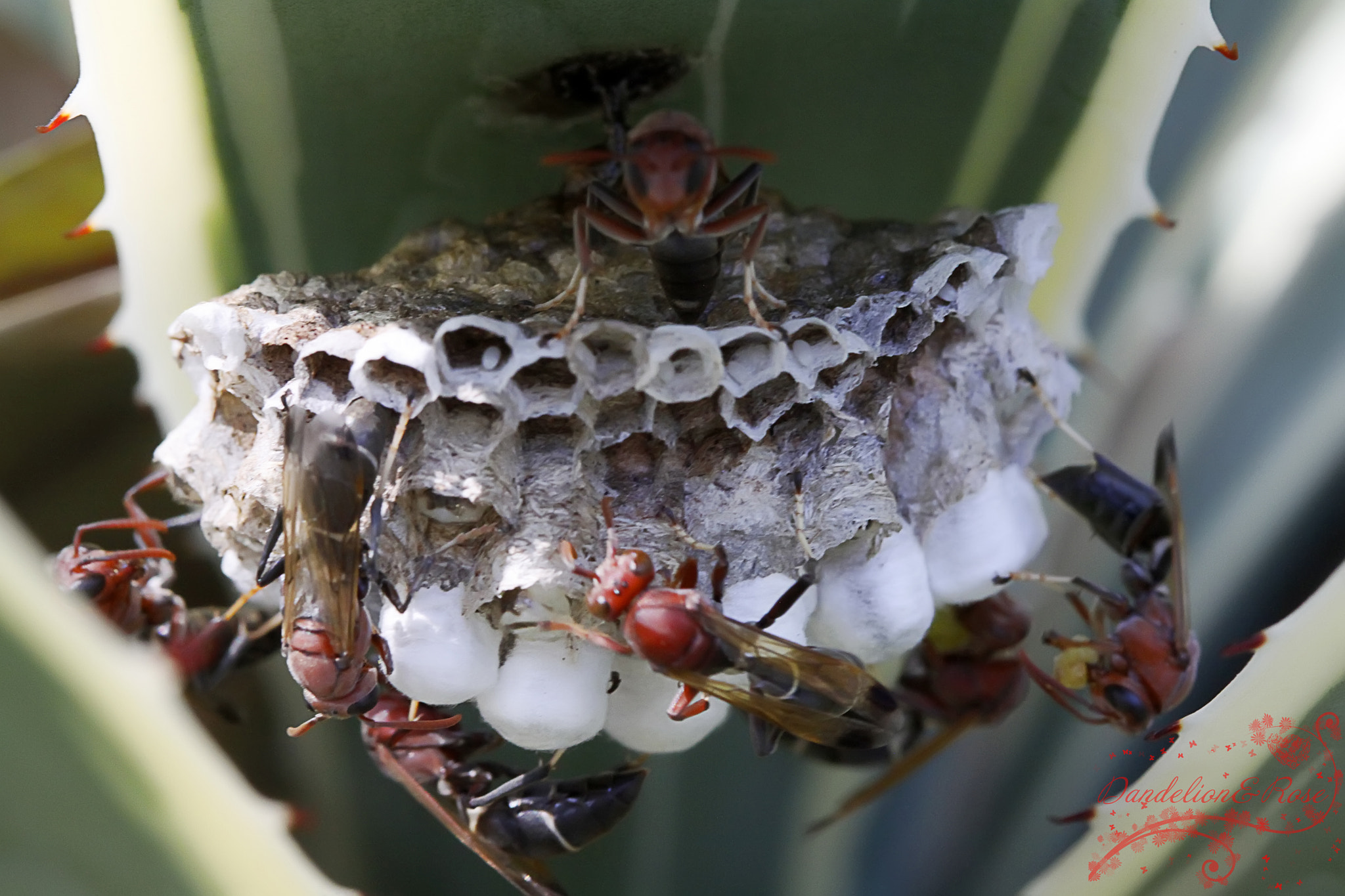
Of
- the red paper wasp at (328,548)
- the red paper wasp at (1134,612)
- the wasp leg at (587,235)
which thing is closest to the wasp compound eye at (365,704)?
the red paper wasp at (328,548)

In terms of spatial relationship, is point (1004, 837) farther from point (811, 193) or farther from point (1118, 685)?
point (811, 193)

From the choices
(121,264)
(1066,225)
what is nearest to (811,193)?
(1066,225)

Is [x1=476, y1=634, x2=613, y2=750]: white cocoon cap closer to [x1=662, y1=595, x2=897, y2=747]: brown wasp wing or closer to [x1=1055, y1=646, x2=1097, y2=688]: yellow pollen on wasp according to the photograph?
[x1=662, y1=595, x2=897, y2=747]: brown wasp wing

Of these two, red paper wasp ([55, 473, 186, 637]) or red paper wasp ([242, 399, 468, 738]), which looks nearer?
red paper wasp ([242, 399, 468, 738])

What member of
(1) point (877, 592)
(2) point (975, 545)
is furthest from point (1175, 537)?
(1) point (877, 592)

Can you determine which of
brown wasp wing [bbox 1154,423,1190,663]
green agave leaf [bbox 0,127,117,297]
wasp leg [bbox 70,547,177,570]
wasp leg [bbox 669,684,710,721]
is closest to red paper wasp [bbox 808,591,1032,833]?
brown wasp wing [bbox 1154,423,1190,663]

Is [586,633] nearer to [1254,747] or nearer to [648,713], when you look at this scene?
[648,713]

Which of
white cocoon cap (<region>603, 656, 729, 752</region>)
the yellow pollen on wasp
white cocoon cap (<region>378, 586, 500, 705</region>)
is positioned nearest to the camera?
white cocoon cap (<region>378, 586, 500, 705</region>)
